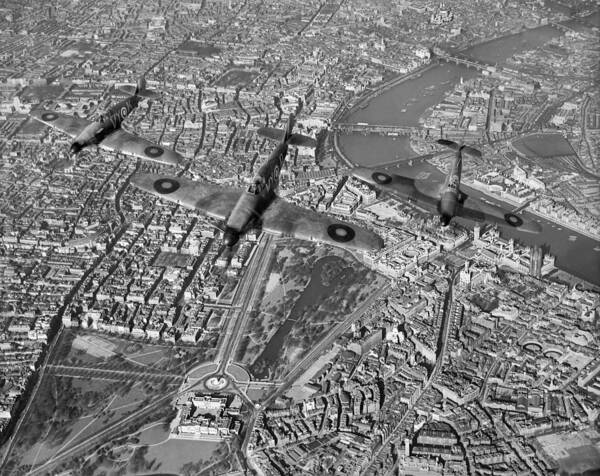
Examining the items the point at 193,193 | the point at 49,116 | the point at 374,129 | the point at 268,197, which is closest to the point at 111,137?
the point at 49,116

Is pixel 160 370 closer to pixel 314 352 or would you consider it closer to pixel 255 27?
pixel 314 352

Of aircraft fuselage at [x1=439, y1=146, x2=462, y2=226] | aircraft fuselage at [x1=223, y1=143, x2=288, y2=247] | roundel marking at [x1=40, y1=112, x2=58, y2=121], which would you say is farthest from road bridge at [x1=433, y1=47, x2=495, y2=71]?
aircraft fuselage at [x1=223, y1=143, x2=288, y2=247]

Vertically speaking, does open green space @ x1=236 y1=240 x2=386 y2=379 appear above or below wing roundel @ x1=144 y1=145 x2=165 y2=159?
below

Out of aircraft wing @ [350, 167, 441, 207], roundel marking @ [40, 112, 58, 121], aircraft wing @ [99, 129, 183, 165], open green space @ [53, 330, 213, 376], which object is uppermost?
aircraft wing @ [350, 167, 441, 207]

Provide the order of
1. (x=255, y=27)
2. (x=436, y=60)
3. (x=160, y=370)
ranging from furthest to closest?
(x=255, y=27) < (x=436, y=60) < (x=160, y=370)

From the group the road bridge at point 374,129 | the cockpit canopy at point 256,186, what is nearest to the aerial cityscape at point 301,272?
the cockpit canopy at point 256,186

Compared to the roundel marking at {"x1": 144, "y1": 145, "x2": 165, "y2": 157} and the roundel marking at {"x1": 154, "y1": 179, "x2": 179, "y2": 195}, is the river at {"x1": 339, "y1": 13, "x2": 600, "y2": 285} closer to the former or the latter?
the roundel marking at {"x1": 144, "y1": 145, "x2": 165, "y2": 157}

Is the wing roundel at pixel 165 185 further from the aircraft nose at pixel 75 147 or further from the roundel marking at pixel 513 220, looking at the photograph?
the roundel marking at pixel 513 220

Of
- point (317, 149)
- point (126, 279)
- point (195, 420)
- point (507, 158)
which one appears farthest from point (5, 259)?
point (507, 158)
